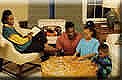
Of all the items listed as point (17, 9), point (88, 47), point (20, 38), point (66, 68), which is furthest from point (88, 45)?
point (17, 9)

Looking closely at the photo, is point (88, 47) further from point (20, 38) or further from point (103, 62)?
point (20, 38)

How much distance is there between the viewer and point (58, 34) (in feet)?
15.5

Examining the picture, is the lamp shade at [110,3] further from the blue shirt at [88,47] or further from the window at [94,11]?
the blue shirt at [88,47]

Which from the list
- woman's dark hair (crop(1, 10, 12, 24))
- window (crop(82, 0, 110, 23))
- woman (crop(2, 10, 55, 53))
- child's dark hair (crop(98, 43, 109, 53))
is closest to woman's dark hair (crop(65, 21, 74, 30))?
window (crop(82, 0, 110, 23))

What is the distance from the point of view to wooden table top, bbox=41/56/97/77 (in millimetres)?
4789

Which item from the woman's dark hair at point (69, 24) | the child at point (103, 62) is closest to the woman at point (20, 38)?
the woman's dark hair at point (69, 24)

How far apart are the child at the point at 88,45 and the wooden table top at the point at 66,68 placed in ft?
0.37

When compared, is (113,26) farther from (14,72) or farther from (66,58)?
(14,72)

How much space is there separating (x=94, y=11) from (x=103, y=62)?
755 millimetres

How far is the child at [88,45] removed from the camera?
4766 millimetres

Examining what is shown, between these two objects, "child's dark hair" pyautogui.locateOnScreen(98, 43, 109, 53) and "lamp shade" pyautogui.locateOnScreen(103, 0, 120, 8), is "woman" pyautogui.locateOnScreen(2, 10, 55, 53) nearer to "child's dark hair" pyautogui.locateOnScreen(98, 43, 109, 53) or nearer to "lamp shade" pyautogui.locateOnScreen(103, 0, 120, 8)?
"child's dark hair" pyautogui.locateOnScreen(98, 43, 109, 53)

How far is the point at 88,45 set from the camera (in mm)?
4805

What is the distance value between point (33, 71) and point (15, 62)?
298mm

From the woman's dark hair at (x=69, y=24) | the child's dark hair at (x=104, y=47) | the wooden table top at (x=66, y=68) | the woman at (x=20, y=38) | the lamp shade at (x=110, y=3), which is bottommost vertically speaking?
the wooden table top at (x=66, y=68)
